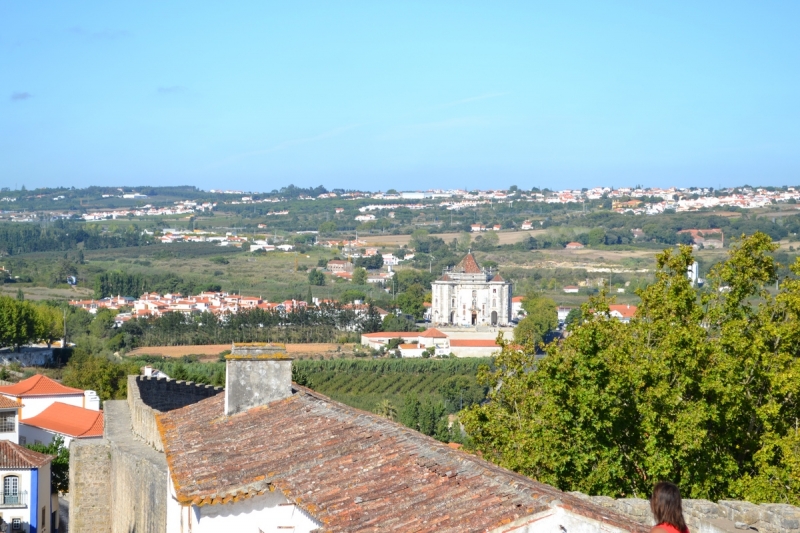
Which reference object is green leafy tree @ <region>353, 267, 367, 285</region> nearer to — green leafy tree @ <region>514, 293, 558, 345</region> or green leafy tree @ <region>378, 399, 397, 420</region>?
green leafy tree @ <region>514, 293, 558, 345</region>

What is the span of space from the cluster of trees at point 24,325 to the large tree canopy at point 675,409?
2074 inches

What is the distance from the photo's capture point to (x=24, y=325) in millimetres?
67312

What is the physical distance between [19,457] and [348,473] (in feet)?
61.0

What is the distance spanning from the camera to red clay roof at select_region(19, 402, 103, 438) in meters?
33.1

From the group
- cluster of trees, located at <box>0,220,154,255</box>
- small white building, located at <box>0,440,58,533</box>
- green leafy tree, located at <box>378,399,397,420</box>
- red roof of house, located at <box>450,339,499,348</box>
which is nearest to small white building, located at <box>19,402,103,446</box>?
small white building, located at <box>0,440,58,533</box>

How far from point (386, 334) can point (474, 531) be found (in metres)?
78.6

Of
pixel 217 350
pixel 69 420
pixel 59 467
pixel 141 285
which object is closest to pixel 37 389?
pixel 69 420

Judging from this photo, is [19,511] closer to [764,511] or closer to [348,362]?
[764,511]

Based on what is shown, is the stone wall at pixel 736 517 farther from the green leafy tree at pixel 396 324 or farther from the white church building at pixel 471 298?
the white church building at pixel 471 298

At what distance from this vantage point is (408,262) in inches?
6496

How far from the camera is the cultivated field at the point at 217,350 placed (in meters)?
74.6

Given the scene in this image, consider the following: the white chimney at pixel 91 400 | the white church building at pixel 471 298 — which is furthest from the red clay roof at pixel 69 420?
the white church building at pixel 471 298

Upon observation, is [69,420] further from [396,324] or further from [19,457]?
[396,324]

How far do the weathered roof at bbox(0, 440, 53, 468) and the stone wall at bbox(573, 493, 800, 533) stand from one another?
66.5ft
